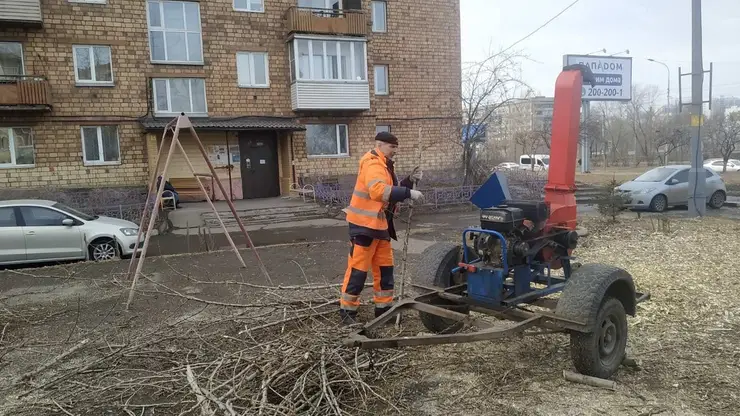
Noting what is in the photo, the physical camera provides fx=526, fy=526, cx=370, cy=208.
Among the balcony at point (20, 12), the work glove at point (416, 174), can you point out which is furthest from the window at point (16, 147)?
the work glove at point (416, 174)

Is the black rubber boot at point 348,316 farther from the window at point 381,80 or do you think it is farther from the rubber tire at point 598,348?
the window at point 381,80

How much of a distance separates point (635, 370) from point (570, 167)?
1.75m

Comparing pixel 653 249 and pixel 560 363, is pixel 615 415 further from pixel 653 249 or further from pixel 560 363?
pixel 653 249

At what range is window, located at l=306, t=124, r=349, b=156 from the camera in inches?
849

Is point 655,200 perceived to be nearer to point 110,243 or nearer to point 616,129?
point 110,243

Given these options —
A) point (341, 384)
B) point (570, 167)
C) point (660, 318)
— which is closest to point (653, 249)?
point (660, 318)

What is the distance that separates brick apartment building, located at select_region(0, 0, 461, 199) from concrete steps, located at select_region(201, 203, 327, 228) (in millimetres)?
4495

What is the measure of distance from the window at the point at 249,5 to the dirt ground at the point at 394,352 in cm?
1541

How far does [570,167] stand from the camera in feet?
15.4

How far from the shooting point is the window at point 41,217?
9648 mm

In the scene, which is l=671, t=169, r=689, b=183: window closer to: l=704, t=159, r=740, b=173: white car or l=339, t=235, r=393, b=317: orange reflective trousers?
l=339, t=235, r=393, b=317: orange reflective trousers

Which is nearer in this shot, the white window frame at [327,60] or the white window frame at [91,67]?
the white window frame at [91,67]

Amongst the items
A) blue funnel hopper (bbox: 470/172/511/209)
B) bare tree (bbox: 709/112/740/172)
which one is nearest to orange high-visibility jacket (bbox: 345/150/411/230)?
blue funnel hopper (bbox: 470/172/511/209)

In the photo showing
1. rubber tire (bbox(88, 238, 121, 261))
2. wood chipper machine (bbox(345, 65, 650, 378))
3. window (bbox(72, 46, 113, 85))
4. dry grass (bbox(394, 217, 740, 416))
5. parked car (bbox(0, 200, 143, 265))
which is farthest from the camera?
window (bbox(72, 46, 113, 85))
